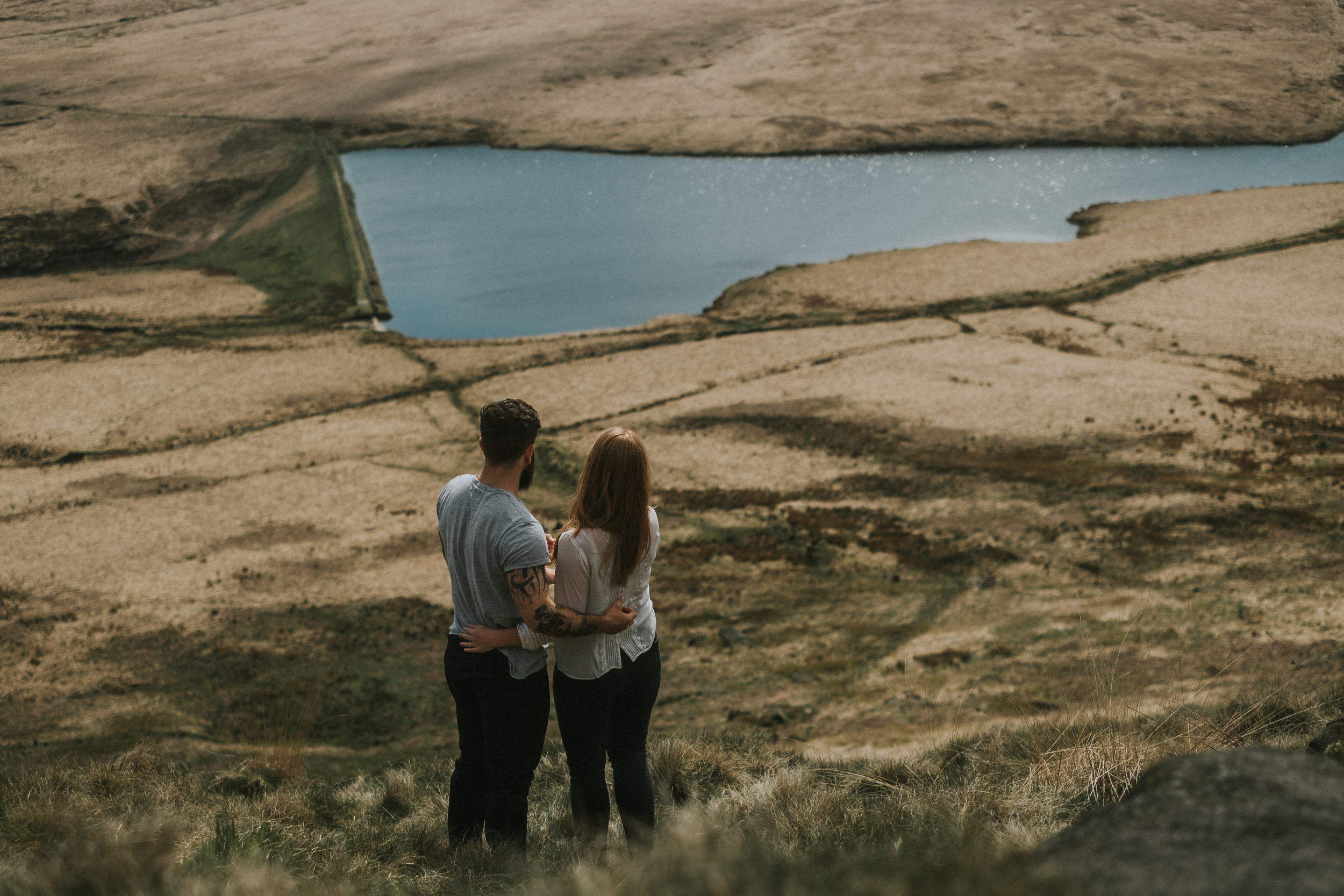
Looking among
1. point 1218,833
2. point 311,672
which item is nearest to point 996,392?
point 311,672

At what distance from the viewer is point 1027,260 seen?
39.4 metres

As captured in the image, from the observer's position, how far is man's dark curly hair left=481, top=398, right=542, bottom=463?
457 cm

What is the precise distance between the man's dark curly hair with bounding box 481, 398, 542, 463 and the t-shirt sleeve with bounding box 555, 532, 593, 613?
50cm

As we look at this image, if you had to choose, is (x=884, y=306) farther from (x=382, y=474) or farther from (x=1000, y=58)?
(x=1000, y=58)

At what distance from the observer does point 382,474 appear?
2411 cm


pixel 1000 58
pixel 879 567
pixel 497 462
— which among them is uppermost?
pixel 1000 58

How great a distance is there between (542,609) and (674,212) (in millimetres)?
48796

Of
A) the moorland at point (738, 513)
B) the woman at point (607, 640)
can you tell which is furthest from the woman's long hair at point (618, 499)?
the moorland at point (738, 513)

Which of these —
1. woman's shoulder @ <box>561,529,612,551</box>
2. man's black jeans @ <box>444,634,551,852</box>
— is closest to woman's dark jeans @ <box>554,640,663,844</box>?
man's black jeans @ <box>444,634,551,852</box>

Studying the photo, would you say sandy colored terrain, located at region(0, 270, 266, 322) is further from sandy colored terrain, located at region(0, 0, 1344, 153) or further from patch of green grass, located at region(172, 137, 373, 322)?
sandy colored terrain, located at region(0, 0, 1344, 153)

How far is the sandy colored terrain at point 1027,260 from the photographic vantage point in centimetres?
3716

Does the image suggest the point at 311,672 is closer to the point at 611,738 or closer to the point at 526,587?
the point at 611,738

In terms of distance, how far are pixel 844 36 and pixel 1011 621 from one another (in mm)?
68362

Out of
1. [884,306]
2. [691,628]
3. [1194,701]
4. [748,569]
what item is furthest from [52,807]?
[884,306]
